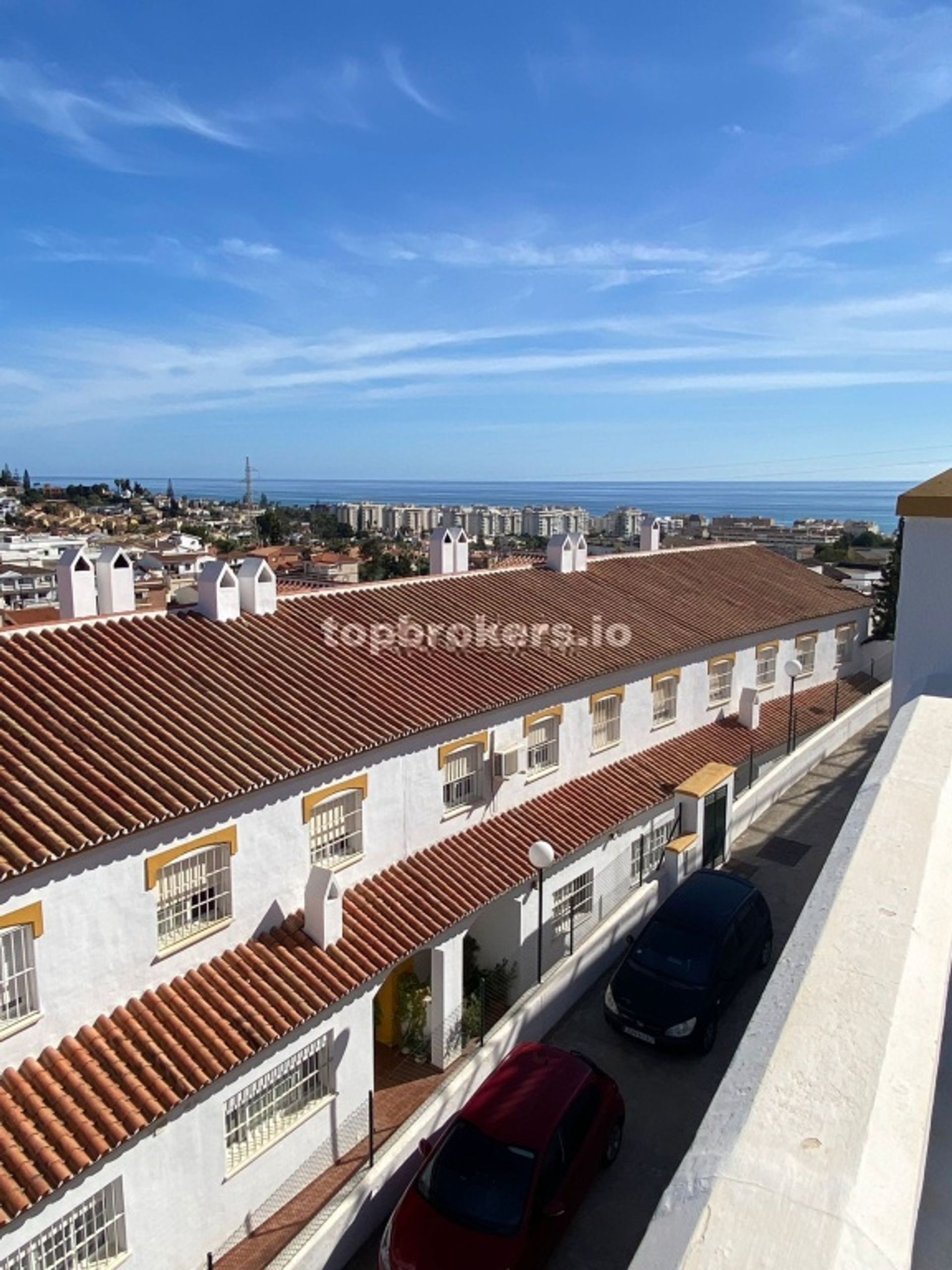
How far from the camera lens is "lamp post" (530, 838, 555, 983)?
14547mm

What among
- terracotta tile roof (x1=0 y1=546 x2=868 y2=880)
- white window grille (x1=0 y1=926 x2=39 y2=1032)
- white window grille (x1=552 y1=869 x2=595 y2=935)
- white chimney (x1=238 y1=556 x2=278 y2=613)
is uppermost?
white chimney (x1=238 y1=556 x2=278 y2=613)

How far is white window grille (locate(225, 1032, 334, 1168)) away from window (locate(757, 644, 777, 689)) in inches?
697

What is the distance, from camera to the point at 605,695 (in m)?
19.2

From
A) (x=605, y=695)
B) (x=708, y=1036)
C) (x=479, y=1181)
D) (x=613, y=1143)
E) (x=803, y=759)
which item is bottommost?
(x=613, y=1143)

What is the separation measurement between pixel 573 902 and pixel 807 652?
15.1m

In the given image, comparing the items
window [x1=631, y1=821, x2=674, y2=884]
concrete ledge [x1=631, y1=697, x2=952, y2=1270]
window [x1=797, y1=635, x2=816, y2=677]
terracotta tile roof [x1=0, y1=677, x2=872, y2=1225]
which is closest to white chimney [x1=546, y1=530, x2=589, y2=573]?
window [x1=797, y1=635, x2=816, y2=677]

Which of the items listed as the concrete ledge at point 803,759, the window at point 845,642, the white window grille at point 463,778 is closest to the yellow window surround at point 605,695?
the white window grille at point 463,778

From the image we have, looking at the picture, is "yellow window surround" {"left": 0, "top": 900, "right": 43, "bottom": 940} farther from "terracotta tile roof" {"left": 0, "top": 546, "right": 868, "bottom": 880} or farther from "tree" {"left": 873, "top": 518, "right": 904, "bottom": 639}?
"tree" {"left": 873, "top": 518, "right": 904, "bottom": 639}

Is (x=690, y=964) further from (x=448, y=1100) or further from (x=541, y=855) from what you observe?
(x=448, y=1100)

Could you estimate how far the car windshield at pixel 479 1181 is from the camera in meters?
10.2

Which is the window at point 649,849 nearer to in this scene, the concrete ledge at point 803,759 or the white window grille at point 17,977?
the concrete ledge at point 803,759

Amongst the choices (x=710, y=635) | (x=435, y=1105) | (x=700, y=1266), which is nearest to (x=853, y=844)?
(x=700, y=1266)

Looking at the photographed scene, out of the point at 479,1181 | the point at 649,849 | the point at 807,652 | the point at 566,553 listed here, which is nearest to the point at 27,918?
the point at 479,1181

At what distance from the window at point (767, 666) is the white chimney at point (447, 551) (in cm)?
898
